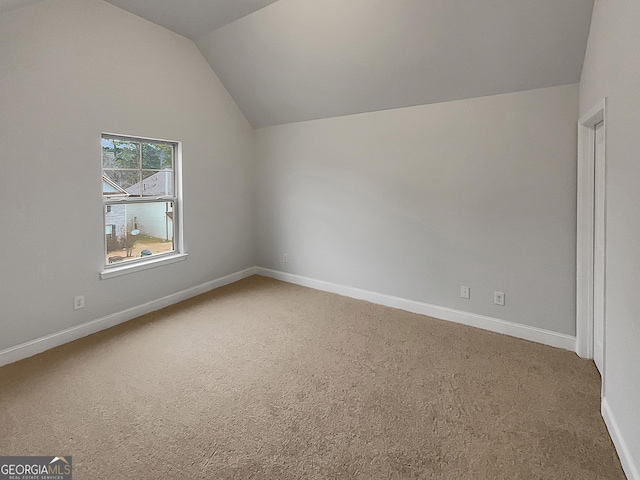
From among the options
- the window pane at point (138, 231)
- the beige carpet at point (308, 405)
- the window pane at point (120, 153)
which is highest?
the window pane at point (120, 153)

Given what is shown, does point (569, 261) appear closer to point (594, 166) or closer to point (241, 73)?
point (594, 166)

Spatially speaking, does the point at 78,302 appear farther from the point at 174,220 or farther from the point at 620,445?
the point at 620,445

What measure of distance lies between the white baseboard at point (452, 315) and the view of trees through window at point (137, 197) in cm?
179

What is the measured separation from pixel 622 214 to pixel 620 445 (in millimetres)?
1141

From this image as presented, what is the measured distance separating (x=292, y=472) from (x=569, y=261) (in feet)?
8.65

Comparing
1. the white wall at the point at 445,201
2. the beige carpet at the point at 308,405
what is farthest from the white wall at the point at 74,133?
the white wall at the point at 445,201

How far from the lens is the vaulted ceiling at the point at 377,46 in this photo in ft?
8.07

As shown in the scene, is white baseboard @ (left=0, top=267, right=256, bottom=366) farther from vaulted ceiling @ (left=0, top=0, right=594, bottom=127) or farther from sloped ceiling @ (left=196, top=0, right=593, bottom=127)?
sloped ceiling @ (left=196, top=0, right=593, bottom=127)

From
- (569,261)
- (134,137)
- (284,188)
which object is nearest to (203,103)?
(134,137)

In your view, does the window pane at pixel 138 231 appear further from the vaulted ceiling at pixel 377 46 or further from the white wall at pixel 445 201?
the vaulted ceiling at pixel 377 46

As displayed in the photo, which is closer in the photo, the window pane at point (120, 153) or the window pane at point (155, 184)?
the window pane at point (120, 153)

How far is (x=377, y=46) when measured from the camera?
302cm

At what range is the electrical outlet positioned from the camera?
117 inches

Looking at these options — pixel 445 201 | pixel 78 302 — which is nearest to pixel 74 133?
pixel 78 302
